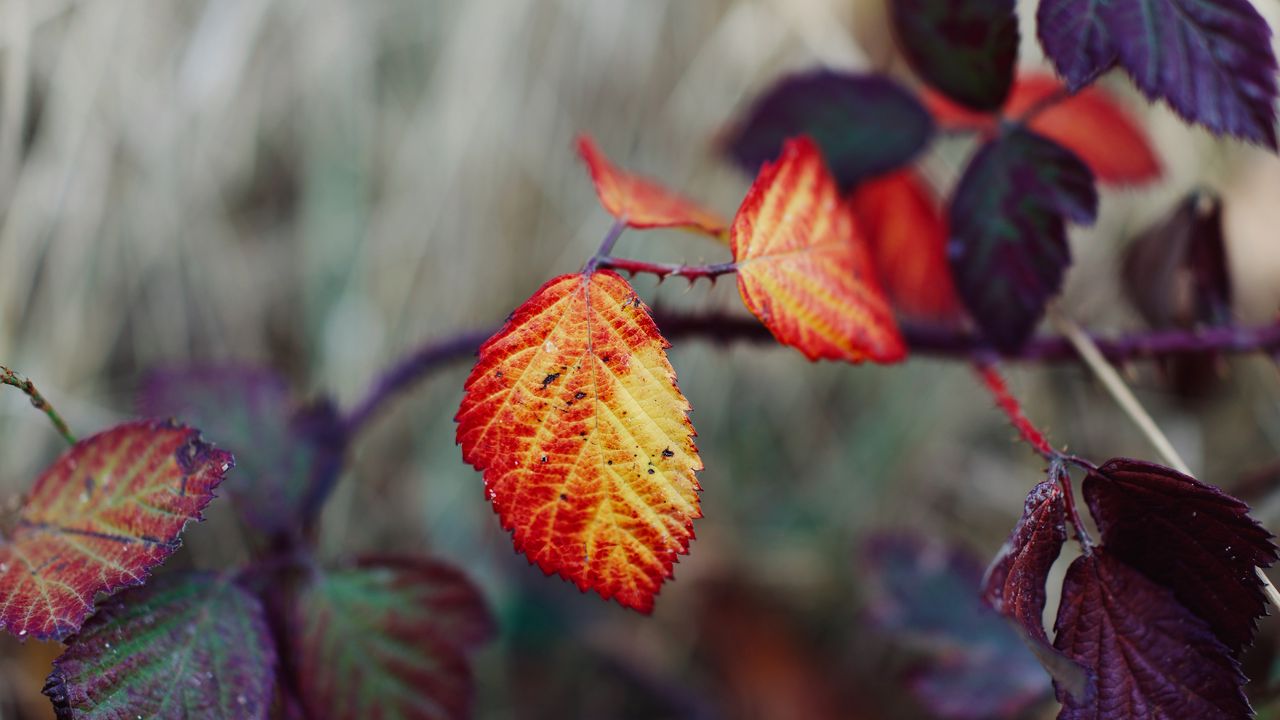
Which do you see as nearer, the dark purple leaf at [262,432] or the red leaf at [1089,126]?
the dark purple leaf at [262,432]

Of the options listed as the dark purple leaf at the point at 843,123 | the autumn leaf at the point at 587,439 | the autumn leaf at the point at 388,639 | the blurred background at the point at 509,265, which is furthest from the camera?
the blurred background at the point at 509,265

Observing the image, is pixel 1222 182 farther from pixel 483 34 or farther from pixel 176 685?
pixel 176 685

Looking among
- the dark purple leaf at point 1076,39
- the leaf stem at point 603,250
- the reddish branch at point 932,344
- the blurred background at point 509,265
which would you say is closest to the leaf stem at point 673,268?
the leaf stem at point 603,250

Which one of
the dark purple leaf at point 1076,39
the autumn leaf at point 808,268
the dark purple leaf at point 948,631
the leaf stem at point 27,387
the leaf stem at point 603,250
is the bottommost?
the dark purple leaf at point 948,631

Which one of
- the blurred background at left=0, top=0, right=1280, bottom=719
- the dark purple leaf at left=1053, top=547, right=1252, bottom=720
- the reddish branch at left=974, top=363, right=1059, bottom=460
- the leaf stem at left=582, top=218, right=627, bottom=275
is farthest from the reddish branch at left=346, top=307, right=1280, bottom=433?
the blurred background at left=0, top=0, right=1280, bottom=719

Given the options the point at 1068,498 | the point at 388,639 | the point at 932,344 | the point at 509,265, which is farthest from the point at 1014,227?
the point at 509,265

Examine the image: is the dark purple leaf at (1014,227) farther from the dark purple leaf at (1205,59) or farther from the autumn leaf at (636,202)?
the autumn leaf at (636,202)

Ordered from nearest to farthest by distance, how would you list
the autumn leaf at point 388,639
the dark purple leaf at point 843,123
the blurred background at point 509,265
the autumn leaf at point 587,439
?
1. the autumn leaf at point 587,439
2. the autumn leaf at point 388,639
3. the dark purple leaf at point 843,123
4. the blurred background at point 509,265

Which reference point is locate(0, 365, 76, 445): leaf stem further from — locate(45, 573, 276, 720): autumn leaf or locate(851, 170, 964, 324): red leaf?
locate(851, 170, 964, 324): red leaf
